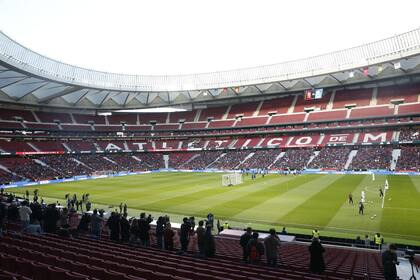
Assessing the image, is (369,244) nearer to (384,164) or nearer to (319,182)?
(319,182)

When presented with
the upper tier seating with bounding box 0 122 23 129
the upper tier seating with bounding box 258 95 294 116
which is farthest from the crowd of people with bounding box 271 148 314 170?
the upper tier seating with bounding box 0 122 23 129

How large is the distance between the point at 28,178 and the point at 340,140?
178 feet

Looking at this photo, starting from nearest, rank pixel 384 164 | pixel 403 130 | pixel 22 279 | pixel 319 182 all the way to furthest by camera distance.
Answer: pixel 22 279 < pixel 319 182 < pixel 384 164 < pixel 403 130

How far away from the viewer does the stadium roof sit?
52.8 m

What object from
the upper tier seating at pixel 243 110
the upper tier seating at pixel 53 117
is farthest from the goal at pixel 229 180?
the upper tier seating at pixel 53 117

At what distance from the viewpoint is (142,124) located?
3346 inches

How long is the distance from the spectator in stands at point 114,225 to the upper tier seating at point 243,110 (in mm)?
67264

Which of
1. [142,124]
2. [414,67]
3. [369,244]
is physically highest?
[414,67]

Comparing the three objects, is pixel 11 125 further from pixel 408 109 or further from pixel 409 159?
pixel 408 109

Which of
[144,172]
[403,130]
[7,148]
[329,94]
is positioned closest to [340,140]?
[403,130]

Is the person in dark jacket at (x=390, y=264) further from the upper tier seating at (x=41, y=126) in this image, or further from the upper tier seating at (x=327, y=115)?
the upper tier seating at (x=41, y=126)

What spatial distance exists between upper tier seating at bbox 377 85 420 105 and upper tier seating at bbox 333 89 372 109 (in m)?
2.26

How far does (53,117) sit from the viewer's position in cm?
7319

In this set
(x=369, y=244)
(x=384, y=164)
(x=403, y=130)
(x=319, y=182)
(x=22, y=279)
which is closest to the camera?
(x=22, y=279)
